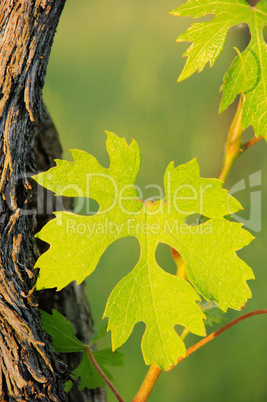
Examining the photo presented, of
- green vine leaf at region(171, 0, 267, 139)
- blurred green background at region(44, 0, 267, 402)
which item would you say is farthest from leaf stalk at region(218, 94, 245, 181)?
blurred green background at region(44, 0, 267, 402)

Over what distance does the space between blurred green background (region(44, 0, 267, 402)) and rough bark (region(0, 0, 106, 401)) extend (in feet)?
1.70

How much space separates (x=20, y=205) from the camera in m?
0.43

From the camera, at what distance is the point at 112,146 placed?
0.44 metres

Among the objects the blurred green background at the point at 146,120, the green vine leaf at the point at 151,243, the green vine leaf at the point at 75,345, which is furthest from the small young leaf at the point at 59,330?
the blurred green background at the point at 146,120

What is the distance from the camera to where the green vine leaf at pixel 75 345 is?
0.50 meters

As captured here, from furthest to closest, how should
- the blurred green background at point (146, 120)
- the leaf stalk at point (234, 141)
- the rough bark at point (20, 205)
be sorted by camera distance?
the blurred green background at point (146, 120) → the leaf stalk at point (234, 141) → the rough bark at point (20, 205)

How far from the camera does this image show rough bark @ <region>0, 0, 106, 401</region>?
1.25 feet

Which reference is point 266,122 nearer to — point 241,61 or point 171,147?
point 241,61

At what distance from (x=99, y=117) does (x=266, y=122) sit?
0.56 m

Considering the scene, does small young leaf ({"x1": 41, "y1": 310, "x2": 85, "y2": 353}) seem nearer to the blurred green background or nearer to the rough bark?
the rough bark

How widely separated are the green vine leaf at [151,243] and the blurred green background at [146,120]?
0.50 m

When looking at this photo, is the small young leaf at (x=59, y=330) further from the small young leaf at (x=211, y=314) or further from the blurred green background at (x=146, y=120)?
the blurred green background at (x=146, y=120)

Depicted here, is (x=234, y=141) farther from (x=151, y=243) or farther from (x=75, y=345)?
(x=75, y=345)

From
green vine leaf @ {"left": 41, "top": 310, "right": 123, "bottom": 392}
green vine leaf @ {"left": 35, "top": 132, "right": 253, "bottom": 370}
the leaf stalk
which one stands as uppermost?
the leaf stalk
